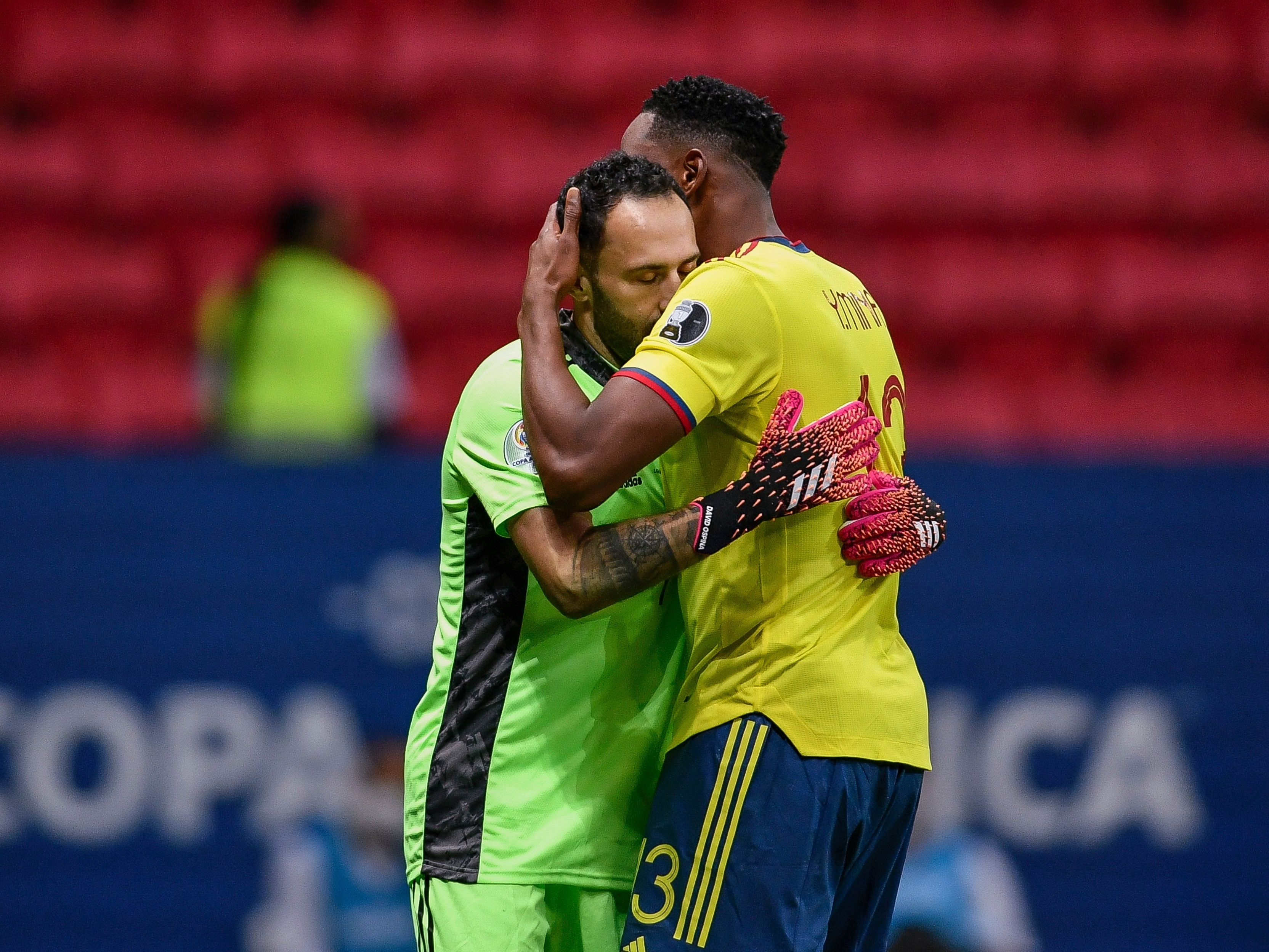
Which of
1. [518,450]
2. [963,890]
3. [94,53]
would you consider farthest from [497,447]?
[94,53]

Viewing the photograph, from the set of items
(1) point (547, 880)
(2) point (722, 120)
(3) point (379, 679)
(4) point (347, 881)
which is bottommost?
(4) point (347, 881)

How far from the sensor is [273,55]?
23.3ft

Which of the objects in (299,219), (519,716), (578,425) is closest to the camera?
(578,425)


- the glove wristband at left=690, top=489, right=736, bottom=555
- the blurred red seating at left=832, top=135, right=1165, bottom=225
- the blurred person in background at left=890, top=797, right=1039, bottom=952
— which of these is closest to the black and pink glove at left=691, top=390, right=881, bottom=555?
the glove wristband at left=690, top=489, right=736, bottom=555

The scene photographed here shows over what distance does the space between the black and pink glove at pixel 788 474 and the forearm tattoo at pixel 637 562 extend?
2 cm

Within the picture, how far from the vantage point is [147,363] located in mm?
6855

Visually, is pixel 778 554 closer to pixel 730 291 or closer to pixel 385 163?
pixel 730 291

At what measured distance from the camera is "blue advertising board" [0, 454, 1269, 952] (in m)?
5.02

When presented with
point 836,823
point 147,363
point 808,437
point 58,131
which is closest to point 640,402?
point 808,437

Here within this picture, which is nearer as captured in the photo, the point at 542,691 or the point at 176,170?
the point at 542,691

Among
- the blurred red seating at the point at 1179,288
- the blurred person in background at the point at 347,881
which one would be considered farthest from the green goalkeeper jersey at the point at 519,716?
the blurred red seating at the point at 1179,288

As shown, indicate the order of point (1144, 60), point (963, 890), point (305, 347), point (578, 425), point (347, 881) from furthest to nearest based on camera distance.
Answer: point (1144, 60), point (305, 347), point (963, 890), point (347, 881), point (578, 425)

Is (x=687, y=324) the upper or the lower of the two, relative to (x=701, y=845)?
upper

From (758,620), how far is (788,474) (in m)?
0.26
